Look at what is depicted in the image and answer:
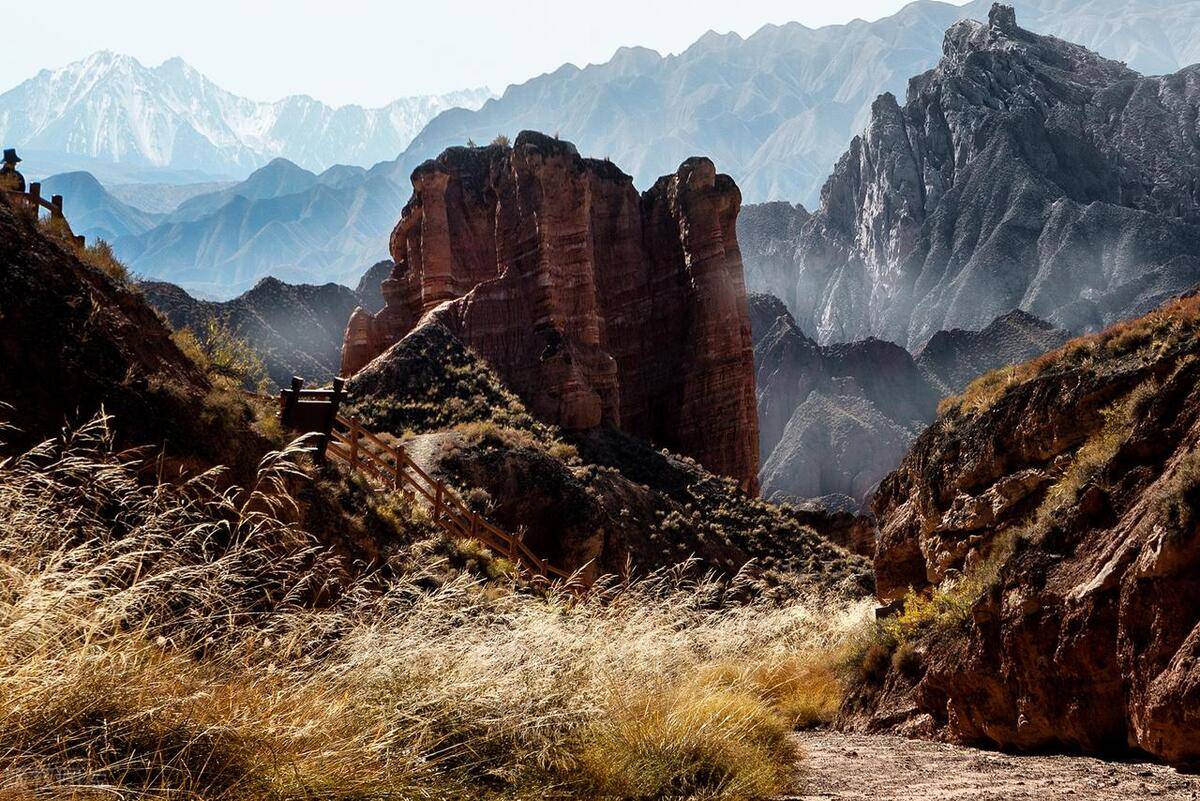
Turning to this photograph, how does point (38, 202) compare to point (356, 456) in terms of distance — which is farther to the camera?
point (356, 456)

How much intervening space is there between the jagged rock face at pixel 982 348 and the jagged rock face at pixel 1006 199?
6900 millimetres

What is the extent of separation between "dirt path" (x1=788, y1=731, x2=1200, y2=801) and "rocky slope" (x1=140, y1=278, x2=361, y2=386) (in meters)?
75.1

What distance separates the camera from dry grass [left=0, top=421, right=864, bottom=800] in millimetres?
4930

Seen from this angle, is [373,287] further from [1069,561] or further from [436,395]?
[1069,561]

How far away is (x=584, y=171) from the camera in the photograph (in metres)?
61.4

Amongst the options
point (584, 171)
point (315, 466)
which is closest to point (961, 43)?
point (584, 171)

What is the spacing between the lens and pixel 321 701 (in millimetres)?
5820

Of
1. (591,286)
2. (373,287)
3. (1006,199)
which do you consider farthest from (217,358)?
(1006,199)

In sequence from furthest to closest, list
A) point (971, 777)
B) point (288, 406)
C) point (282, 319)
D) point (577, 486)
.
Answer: point (282, 319) → point (577, 486) → point (288, 406) → point (971, 777)

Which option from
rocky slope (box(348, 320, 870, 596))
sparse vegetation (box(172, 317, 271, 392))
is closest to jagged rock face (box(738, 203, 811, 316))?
rocky slope (box(348, 320, 870, 596))

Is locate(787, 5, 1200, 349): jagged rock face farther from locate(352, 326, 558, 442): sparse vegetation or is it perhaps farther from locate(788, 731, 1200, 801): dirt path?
locate(788, 731, 1200, 801): dirt path

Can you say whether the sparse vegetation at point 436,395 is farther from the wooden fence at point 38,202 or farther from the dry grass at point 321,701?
the dry grass at point 321,701

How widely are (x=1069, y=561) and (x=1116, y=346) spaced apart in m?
3.03

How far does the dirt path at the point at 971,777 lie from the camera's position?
6258 mm
